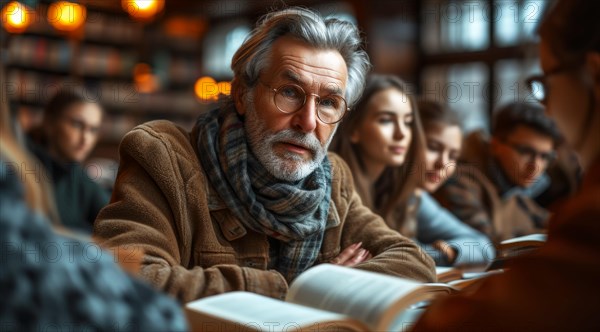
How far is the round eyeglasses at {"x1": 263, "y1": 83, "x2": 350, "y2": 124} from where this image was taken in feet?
5.75

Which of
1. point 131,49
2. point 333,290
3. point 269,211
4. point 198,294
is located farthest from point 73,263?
point 131,49

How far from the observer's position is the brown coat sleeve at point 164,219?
1.48 m

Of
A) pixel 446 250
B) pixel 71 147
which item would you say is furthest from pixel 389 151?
pixel 71 147

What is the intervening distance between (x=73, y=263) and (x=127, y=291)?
7 centimetres

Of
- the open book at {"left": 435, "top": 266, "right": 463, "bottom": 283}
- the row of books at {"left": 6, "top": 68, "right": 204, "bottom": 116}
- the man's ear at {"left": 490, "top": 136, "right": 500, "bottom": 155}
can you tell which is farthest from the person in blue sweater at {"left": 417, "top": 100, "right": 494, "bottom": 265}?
the row of books at {"left": 6, "top": 68, "right": 204, "bottom": 116}

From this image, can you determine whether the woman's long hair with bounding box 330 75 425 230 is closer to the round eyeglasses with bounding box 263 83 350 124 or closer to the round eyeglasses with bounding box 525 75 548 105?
the round eyeglasses with bounding box 263 83 350 124

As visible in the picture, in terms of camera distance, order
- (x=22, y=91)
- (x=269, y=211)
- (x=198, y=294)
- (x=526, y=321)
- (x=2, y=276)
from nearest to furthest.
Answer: (x=2, y=276) → (x=526, y=321) → (x=198, y=294) → (x=269, y=211) → (x=22, y=91)

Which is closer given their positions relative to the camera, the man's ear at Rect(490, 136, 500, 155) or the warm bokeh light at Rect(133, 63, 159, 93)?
the man's ear at Rect(490, 136, 500, 155)

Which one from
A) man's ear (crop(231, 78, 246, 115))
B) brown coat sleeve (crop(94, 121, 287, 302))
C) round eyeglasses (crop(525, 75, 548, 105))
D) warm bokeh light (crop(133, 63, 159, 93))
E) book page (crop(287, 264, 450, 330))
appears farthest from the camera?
warm bokeh light (crop(133, 63, 159, 93))

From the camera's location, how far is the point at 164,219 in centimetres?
160

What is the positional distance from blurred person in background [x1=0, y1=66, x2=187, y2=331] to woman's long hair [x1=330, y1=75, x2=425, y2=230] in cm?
198

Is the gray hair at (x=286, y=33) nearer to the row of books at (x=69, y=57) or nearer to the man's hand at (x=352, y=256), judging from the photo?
the man's hand at (x=352, y=256)

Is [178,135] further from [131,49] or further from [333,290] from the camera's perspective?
[131,49]

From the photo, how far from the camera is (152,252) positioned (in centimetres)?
153
